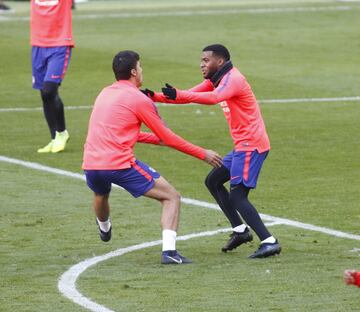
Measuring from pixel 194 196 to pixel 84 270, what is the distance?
4.21 meters

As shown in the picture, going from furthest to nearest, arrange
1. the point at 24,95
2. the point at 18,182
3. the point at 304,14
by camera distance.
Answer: the point at 304,14, the point at 24,95, the point at 18,182

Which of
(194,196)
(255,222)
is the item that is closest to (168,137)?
(255,222)

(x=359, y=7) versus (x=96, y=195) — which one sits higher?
(x=96, y=195)

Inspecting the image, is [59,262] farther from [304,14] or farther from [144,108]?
[304,14]

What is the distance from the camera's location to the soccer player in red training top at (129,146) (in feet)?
40.2

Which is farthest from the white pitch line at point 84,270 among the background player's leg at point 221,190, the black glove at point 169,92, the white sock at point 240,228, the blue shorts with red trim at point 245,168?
the black glove at point 169,92

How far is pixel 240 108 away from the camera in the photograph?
12.9m

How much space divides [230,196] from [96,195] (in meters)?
1.24

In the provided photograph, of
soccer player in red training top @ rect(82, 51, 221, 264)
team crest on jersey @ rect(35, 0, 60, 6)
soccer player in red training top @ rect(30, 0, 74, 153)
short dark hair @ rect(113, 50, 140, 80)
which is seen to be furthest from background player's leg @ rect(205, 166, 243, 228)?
team crest on jersey @ rect(35, 0, 60, 6)

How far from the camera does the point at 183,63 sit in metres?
31.0

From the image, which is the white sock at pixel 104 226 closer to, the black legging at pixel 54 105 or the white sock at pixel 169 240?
the white sock at pixel 169 240

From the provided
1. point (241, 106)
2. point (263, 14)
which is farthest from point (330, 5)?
point (241, 106)

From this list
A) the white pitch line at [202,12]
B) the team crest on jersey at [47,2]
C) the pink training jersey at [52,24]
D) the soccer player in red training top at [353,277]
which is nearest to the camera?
the soccer player in red training top at [353,277]

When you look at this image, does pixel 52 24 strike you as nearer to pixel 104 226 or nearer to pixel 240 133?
pixel 104 226
